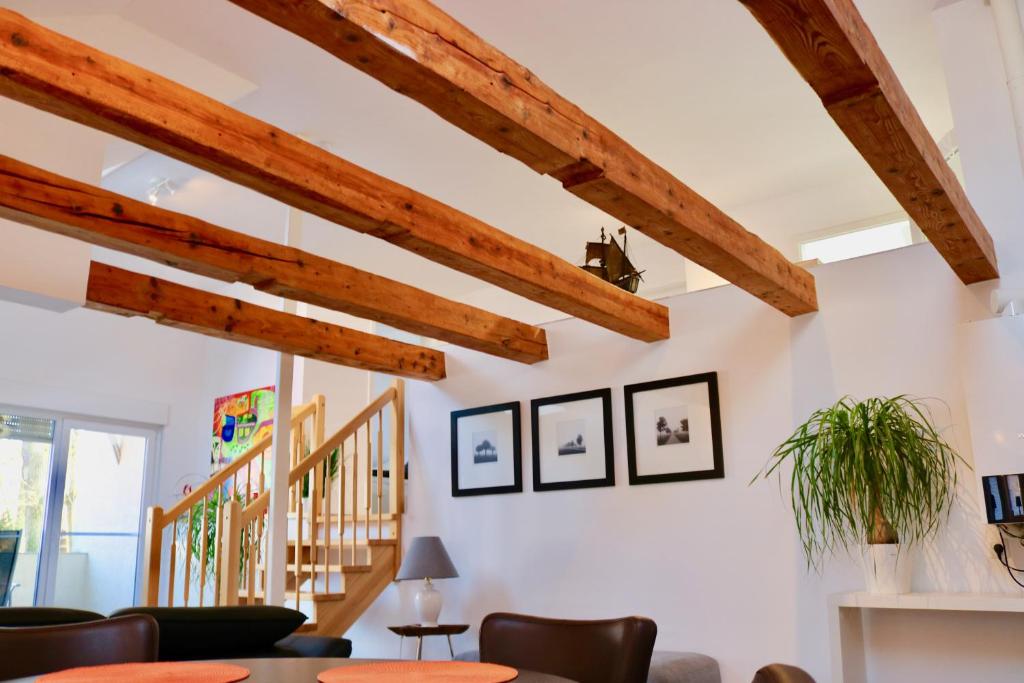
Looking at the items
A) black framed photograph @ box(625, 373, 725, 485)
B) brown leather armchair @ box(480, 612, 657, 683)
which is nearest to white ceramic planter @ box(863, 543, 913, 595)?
black framed photograph @ box(625, 373, 725, 485)

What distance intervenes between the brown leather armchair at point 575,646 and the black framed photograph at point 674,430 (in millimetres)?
2467

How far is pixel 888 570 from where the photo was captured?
12.7 ft

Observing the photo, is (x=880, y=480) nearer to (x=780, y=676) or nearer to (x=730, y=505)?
(x=730, y=505)

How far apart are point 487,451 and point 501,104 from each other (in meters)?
3.61

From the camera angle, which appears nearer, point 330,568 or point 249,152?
point 249,152

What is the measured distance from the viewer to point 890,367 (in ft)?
14.3

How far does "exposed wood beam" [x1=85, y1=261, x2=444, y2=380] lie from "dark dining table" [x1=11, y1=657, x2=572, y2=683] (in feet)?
8.20

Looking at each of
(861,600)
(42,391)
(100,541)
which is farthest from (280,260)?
(100,541)

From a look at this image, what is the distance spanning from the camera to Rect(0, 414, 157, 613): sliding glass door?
23.7ft

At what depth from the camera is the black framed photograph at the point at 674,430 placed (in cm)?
484

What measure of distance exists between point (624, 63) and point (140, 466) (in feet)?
19.0

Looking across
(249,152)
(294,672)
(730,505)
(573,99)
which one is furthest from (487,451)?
(294,672)

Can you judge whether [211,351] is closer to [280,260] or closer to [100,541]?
[100,541]

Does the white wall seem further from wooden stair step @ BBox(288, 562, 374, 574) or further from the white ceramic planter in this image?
wooden stair step @ BBox(288, 562, 374, 574)
